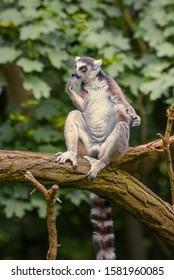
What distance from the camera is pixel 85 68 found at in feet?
17.0

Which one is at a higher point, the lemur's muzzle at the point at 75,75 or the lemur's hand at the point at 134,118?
the lemur's muzzle at the point at 75,75

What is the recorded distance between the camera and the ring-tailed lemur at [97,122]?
200 inches

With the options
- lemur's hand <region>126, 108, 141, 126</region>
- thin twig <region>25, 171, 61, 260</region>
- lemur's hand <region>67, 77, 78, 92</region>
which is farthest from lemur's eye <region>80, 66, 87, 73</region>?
thin twig <region>25, 171, 61, 260</region>

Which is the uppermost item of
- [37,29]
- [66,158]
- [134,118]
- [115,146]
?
[37,29]

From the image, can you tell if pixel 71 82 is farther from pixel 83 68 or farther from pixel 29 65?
pixel 29 65

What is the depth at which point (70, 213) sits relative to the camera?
32.6 feet

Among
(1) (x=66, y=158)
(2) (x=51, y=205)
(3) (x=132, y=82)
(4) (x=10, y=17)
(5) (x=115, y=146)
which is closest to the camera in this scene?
(2) (x=51, y=205)

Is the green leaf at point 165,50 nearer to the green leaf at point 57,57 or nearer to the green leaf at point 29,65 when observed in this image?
the green leaf at point 57,57

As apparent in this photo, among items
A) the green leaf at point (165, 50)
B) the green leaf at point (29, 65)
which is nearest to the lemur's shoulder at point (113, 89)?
the green leaf at point (29, 65)

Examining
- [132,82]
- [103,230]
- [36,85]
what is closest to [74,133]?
[103,230]

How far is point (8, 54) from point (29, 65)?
269 millimetres

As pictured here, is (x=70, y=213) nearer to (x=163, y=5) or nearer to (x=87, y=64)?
(x=163, y=5)

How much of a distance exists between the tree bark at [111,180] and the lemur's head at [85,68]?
616 mm
